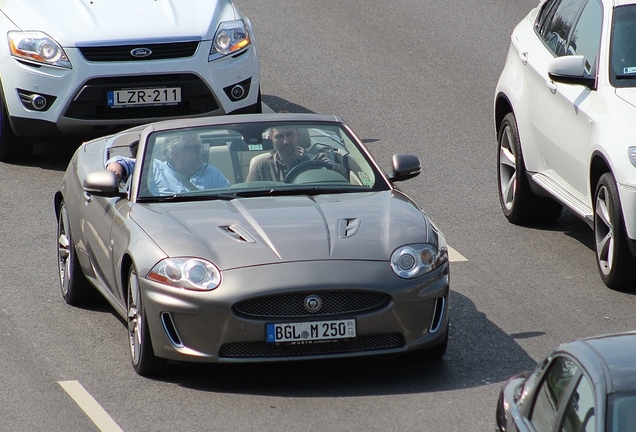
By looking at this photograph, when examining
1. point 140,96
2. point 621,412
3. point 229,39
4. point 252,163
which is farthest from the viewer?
point 229,39

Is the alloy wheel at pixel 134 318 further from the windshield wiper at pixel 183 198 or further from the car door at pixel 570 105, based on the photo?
the car door at pixel 570 105

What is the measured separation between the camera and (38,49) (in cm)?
1382

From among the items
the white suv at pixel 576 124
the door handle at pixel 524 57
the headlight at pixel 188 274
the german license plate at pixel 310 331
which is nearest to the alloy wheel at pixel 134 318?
the headlight at pixel 188 274

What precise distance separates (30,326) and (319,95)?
734cm

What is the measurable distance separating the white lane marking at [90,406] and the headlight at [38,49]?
586 centimetres

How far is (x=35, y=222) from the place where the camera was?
12.4m

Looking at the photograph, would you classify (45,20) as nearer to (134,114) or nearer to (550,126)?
(134,114)

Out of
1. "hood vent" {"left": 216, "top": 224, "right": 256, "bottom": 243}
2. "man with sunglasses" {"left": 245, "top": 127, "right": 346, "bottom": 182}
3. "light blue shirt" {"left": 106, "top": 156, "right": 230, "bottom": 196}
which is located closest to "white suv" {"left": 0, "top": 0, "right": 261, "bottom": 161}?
"man with sunglasses" {"left": 245, "top": 127, "right": 346, "bottom": 182}

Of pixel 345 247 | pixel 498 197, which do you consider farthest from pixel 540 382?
pixel 498 197

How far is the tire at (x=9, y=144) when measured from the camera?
1434 centimetres

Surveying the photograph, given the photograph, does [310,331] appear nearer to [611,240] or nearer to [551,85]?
[611,240]

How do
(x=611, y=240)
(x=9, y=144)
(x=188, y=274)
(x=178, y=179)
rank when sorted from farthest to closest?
1. (x=9, y=144)
2. (x=611, y=240)
3. (x=178, y=179)
4. (x=188, y=274)

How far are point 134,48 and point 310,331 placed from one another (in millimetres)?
6320

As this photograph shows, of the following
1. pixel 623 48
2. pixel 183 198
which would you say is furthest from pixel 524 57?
pixel 183 198
